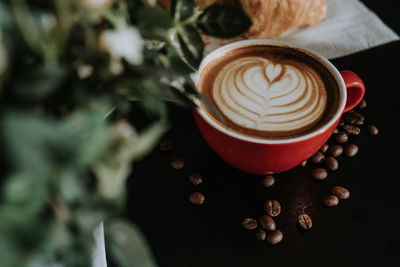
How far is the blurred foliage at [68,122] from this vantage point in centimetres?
23

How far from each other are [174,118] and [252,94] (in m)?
Answer: 0.18

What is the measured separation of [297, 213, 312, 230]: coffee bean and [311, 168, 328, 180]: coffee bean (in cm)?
8

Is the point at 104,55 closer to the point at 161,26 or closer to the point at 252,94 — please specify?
the point at 161,26

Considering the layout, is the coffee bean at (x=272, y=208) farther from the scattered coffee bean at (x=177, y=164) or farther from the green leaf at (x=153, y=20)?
the green leaf at (x=153, y=20)

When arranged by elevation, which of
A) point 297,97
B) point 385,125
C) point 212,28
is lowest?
point 385,125

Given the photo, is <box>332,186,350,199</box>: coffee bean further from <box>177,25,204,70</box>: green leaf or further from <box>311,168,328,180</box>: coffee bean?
<box>177,25,204,70</box>: green leaf

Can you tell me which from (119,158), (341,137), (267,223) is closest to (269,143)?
(267,223)

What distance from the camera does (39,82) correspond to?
0.24 m

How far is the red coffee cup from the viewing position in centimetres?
58

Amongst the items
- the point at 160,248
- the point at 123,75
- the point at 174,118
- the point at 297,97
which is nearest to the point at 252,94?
the point at 297,97

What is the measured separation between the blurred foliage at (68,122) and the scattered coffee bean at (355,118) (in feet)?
1.76

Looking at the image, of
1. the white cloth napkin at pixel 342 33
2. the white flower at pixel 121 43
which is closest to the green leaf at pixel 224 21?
the white flower at pixel 121 43

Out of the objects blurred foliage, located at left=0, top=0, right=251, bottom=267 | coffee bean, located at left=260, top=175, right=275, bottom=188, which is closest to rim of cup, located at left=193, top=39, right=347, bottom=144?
coffee bean, located at left=260, top=175, right=275, bottom=188

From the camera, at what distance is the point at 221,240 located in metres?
0.62
